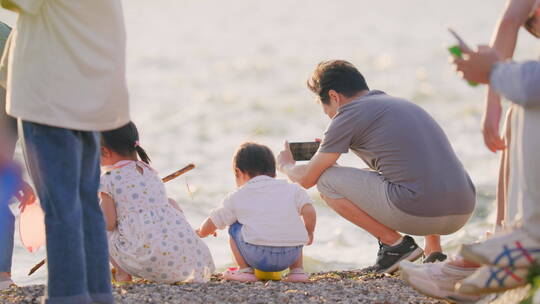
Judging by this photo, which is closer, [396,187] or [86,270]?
[86,270]

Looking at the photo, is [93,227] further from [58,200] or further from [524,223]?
[524,223]

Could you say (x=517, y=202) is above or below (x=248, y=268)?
above

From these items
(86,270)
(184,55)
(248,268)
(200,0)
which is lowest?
(248,268)

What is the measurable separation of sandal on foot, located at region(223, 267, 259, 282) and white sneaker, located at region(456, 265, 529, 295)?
166cm

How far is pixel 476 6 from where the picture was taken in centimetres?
3144

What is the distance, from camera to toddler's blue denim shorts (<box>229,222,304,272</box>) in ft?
15.4

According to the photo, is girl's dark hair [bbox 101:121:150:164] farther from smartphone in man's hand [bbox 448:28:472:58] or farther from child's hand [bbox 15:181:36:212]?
smartphone in man's hand [bbox 448:28:472:58]

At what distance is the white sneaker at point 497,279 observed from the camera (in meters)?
3.19

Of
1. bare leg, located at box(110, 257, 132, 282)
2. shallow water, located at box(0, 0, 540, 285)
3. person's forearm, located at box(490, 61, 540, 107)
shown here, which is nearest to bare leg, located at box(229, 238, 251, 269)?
bare leg, located at box(110, 257, 132, 282)

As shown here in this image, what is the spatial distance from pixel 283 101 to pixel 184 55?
233 inches

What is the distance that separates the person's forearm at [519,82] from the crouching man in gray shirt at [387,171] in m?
1.65

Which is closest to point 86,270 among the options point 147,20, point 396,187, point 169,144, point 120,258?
point 120,258

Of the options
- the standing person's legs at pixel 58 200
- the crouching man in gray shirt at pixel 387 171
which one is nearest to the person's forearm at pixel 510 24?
the crouching man in gray shirt at pixel 387 171

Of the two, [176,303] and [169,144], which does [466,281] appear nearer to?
[176,303]
